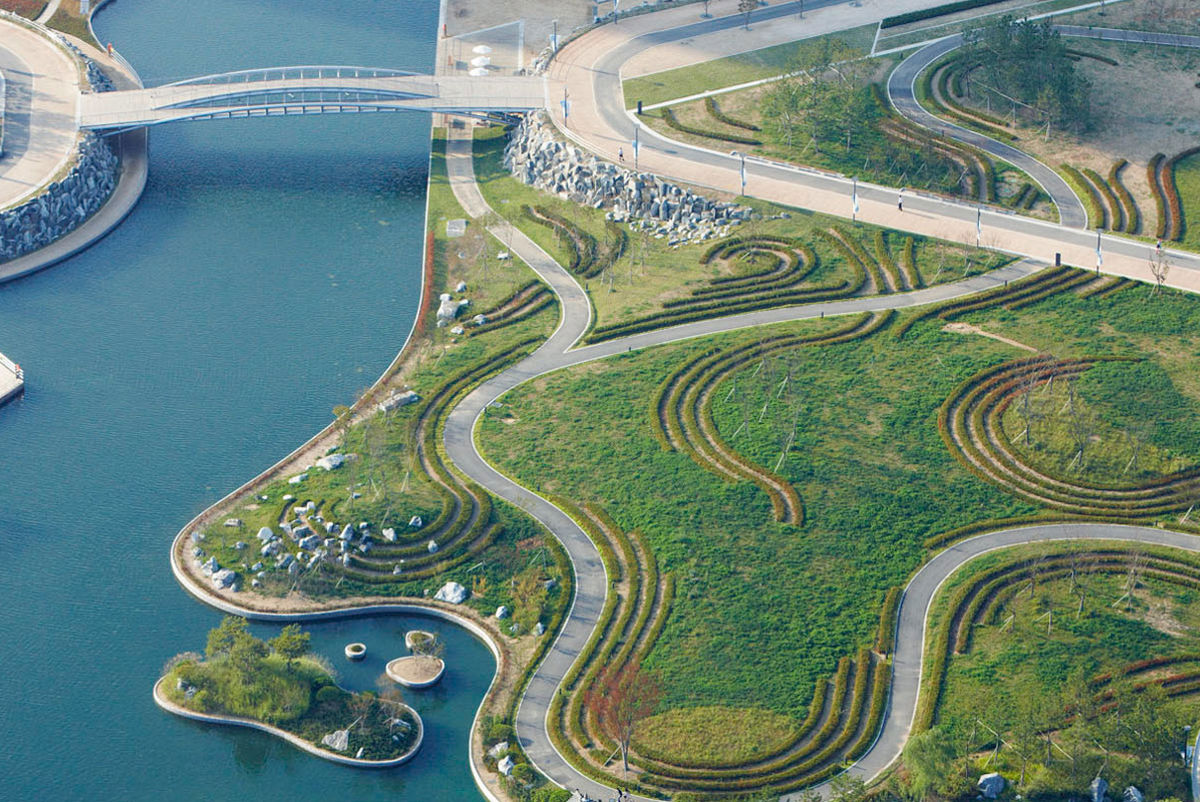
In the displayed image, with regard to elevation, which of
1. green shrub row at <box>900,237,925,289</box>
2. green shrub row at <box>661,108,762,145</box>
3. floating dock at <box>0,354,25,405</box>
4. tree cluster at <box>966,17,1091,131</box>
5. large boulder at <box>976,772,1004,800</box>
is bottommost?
large boulder at <box>976,772,1004,800</box>

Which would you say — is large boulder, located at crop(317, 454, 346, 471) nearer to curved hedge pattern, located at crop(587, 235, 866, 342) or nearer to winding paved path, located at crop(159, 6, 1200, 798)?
winding paved path, located at crop(159, 6, 1200, 798)

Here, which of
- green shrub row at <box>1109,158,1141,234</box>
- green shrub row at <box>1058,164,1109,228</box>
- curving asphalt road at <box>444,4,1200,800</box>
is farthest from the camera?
green shrub row at <box>1058,164,1109,228</box>

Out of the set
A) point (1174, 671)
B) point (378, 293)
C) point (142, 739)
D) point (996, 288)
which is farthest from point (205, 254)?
point (1174, 671)

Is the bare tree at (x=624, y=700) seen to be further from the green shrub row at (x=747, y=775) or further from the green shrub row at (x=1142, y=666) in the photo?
the green shrub row at (x=1142, y=666)

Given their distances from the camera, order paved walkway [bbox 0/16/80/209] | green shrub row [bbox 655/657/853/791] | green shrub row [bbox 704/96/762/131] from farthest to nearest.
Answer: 1. green shrub row [bbox 704/96/762/131]
2. paved walkway [bbox 0/16/80/209]
3. green shrub row [bbox 655/657/853/791]

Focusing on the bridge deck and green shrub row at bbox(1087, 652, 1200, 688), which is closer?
green shrub row at bbox(1087, 652, 1200, 688)

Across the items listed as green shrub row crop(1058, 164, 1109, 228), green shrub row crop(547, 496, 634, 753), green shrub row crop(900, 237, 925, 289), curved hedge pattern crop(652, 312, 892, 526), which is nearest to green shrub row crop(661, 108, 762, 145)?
green shrub row crop(900, 237, 925, 289)
